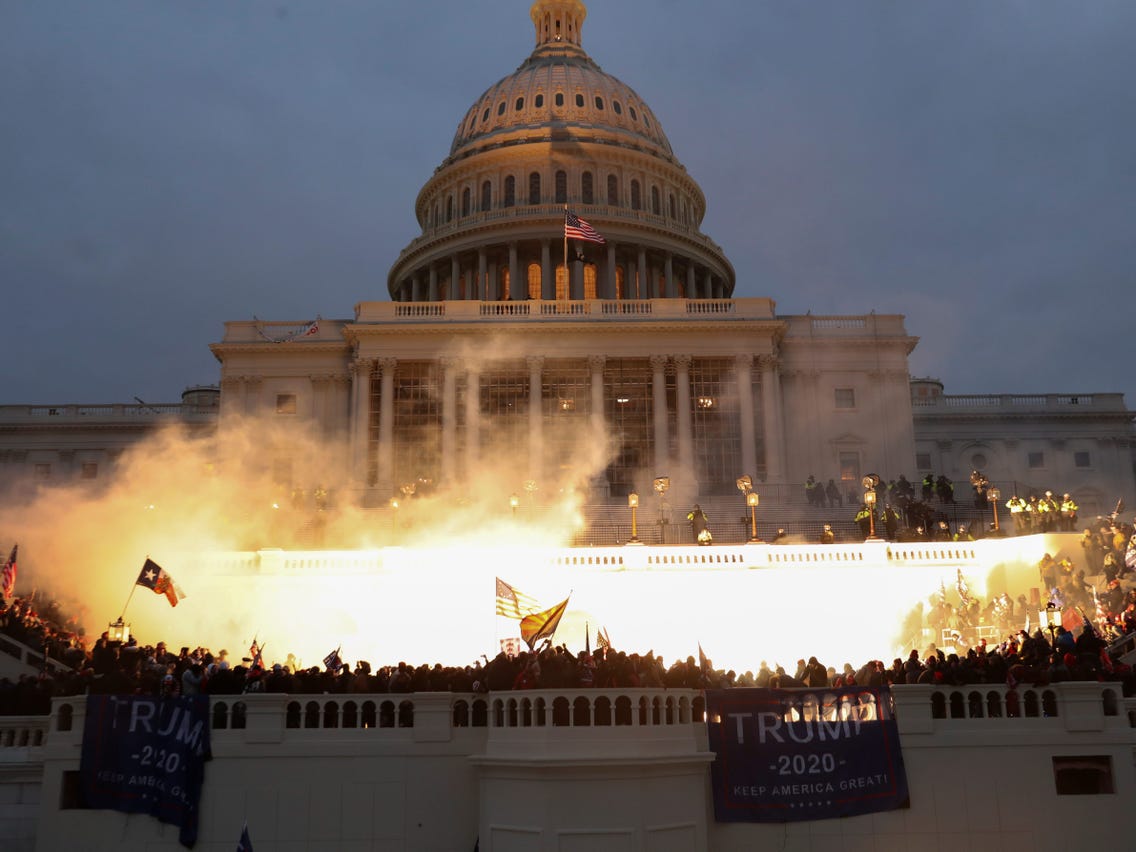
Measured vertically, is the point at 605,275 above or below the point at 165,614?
above

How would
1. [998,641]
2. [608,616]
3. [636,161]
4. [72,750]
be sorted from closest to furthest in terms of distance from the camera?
[72,750] → [998,641] → [608,616] → [636,161]

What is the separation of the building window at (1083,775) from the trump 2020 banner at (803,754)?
2.83 m

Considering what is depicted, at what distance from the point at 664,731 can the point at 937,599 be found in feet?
62.6

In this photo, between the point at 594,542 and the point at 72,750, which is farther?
the point at 594,542

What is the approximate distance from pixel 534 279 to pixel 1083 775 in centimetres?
6040

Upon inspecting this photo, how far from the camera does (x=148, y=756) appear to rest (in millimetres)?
19188

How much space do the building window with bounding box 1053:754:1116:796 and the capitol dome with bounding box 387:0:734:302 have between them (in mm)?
52198

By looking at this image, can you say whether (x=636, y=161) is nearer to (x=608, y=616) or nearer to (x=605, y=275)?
(x=605, y=275)

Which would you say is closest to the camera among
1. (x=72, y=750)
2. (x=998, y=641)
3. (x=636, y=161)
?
(x=72, y=750)

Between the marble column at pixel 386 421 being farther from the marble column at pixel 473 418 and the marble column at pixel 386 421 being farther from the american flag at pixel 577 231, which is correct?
the american flag at pixel 577 231

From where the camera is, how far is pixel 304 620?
34188mm

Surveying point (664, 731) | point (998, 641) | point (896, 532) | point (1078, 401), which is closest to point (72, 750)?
point (664, 731)

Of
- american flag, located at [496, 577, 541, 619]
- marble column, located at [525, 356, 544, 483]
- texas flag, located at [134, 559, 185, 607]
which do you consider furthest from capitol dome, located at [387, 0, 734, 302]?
american flag, located at [496, 577, 541, 619]

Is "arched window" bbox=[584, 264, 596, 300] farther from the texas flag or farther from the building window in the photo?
the building window
